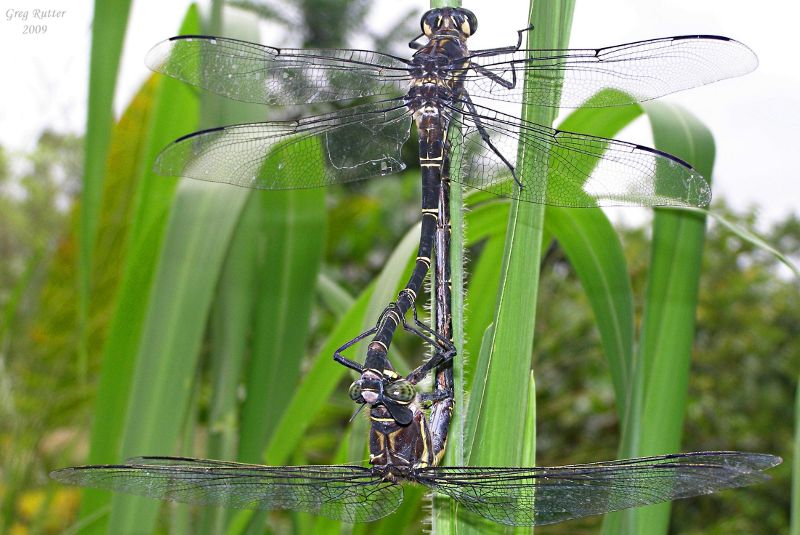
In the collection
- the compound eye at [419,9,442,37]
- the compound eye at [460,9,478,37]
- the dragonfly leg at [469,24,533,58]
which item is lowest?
the dragonfly leg at [469,24,533,58]

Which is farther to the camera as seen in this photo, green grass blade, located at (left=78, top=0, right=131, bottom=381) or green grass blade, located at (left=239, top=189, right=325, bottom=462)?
green grass blade, located at (left=239, top=189, right=325, bottom=462)

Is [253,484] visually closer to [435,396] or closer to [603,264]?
[435,396]

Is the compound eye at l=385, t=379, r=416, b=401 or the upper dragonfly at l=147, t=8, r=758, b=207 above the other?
the upper dragonfly at l=147, t=8, r=758, b=207

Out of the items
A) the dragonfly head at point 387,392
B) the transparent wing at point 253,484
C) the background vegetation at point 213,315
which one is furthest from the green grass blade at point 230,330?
the dragonfly head at point 387,392

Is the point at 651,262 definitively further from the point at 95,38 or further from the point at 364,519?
the point at 95,38

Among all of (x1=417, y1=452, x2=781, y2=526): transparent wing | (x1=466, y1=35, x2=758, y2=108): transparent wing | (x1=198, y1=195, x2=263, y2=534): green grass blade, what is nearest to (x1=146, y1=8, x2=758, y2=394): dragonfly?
(x1=466, y1=35, x2=758, y2=108): transparent wing

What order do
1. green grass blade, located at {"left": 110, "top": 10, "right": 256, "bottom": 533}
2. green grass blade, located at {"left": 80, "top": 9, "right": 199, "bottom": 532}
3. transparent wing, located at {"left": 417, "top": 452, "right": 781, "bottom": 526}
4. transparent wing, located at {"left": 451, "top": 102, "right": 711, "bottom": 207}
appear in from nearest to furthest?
1. transparent wing, located at {"left": 417, "top": 452, "right": 781, "bottom": 526}
2. transparent wing, located at {"left": 451, "top": 102, "right": 711, "bottom": 207}
3. green grass blade, located at {"left": 110, "top": 10, "right": 256, "bottom": 533}
4. green grass blade, located at {"left": 80, "top": 9, "right": 199, "bottom": 532}

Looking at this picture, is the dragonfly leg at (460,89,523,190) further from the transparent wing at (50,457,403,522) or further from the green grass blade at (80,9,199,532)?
the green grass blade at (80,9,199,532)

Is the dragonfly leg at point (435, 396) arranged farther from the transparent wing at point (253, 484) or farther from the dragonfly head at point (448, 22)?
the dragonfly head at point (448, 22)
